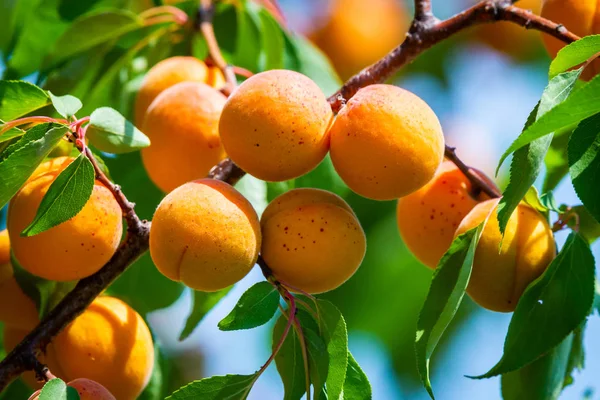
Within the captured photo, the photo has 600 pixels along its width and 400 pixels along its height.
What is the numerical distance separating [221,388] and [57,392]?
18 cm

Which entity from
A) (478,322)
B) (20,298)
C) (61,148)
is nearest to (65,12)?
(61,148)

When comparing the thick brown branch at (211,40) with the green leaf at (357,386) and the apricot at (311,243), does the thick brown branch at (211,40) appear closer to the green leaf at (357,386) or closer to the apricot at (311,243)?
the apricot at (311,243)

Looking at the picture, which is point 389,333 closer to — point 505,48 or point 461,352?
point 461,352

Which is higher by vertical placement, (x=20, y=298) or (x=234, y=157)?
(x=234, y=157)

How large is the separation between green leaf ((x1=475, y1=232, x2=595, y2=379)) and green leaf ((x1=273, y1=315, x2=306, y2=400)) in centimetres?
21

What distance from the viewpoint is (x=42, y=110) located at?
1.25 m

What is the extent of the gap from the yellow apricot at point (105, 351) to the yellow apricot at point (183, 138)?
8.3 inches

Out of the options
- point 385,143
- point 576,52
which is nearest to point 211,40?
point 385,143

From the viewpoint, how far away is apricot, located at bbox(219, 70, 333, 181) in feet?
3.14

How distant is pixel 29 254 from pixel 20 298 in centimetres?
14

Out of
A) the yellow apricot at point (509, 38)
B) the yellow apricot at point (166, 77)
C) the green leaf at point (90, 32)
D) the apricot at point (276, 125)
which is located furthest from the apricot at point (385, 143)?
the yellow apricot at point (509, 38)

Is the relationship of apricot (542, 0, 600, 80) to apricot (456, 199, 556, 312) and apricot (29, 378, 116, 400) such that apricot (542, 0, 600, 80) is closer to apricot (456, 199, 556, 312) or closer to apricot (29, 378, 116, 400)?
apricot (456, 199, 556, 312)

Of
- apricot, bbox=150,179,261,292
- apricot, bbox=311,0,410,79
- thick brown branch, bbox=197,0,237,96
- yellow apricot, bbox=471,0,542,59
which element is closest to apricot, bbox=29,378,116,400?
apricot, bbox=150,179,261,292

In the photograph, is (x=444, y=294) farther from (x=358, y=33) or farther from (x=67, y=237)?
(x=358, y=33)
